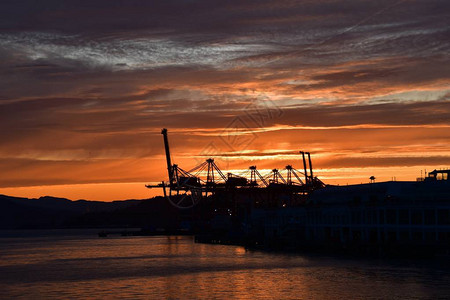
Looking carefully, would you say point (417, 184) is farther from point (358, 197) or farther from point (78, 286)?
point (78, 286)

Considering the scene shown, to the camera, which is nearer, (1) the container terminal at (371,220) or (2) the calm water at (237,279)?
(2) the calm water at (237,279)

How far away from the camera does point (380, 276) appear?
255 feet

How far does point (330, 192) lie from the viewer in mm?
143750

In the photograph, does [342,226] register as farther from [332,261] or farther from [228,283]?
[228,283]

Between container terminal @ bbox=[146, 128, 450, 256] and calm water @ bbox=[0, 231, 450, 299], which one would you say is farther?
container terminal @ bbox=[146, 128, 450, 256]

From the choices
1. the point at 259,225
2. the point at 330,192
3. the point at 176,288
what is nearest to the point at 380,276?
the point at 176,288

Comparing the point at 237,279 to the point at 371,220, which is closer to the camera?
the point at 237,279

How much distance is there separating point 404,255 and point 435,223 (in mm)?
6934

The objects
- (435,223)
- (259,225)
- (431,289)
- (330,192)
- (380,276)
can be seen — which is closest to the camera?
(431,289)

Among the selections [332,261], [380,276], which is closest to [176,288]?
[380,276]

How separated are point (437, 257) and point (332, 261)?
14.8 m

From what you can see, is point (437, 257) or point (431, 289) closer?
point (431, 289)

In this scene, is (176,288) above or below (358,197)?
below

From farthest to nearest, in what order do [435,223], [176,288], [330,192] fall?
[330,192] → [435,223] → [176,288]
